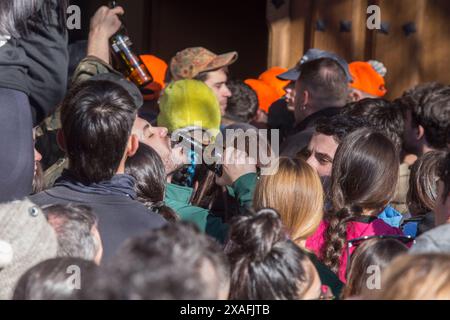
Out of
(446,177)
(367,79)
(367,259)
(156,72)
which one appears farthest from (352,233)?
(156,72)

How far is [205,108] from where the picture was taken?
4.39 metres

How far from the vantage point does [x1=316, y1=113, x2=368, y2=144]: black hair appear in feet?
13.1

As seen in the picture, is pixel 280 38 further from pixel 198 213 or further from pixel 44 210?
pixel 44 210

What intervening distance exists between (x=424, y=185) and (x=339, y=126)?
20.4 inches

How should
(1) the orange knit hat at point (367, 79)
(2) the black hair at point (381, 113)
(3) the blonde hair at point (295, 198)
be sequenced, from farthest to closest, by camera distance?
(1) the orange knit hat at point (367, 79) < (2) the black hair at point (381, 113) < (3) the blonde hair at point (295, 198)

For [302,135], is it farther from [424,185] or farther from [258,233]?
[258,233]

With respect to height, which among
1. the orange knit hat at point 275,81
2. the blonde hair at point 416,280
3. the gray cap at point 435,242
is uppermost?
the orange knit hat at point 275,81

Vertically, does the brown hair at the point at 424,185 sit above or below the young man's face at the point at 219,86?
below

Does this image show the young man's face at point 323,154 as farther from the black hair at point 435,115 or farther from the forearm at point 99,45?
the forearm at point 99,45

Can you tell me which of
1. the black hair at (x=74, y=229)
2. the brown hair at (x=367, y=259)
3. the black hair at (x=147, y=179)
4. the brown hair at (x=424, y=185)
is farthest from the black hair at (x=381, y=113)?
the black hair at (x=74, y=229)

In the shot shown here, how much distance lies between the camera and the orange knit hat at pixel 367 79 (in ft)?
19.2

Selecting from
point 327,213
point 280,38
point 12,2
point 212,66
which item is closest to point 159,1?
point 280,38

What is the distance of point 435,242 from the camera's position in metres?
2.25

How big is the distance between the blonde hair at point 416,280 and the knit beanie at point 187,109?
2.62 m
